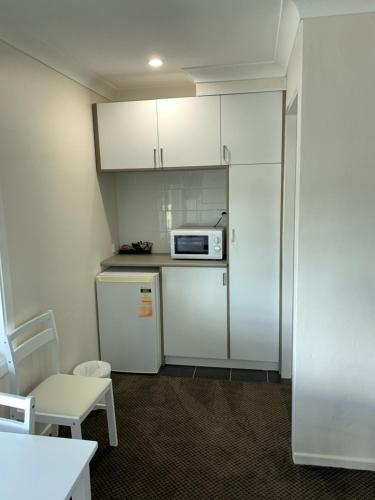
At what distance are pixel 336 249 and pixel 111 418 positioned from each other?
1.65 metres

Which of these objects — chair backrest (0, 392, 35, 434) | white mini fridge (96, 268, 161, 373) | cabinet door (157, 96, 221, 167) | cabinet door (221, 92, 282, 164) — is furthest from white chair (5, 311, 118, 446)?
cabinet door (221, 92, 282, 164)

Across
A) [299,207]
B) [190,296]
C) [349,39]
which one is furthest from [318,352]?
[349,39]

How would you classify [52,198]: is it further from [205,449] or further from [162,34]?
[205,449]

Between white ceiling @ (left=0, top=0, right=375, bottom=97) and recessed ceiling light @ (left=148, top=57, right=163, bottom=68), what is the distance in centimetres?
4

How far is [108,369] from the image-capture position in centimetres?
280

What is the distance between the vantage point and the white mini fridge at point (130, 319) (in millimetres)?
3182

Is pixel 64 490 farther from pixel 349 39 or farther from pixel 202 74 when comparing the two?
pixel 202 74

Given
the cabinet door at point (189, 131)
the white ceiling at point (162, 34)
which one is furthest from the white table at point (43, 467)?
the cabinet door at point (189, 131)

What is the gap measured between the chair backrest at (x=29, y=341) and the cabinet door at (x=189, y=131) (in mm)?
1561

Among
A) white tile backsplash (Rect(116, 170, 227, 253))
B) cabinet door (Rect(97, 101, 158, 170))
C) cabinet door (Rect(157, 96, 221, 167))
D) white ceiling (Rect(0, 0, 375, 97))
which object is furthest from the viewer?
white tile backsplash (Rect(116, 170, 227, 253))

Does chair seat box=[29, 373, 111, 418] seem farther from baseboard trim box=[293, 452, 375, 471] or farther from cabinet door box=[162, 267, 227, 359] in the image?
baseboard trim box=[293, 452, 375, 471]

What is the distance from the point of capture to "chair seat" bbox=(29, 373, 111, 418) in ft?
→ 6.66

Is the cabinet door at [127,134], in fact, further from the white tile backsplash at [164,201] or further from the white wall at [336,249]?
the white wall at [336,249]

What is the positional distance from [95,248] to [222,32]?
1.89m
